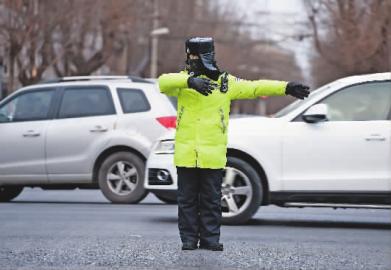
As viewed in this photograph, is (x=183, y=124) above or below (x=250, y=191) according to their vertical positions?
above

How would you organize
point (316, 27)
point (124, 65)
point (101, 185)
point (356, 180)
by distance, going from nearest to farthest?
point (356, 180)
point (101, 185)
point (316, 27)
point (124, 65)

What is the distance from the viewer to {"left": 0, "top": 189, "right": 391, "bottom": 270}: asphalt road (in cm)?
789

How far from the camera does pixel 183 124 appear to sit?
8.18 m

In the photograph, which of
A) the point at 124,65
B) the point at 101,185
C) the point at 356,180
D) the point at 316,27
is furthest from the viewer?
the point at 124,65

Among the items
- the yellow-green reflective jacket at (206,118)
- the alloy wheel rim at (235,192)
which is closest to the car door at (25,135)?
the alloy wheel rim at (235,192)

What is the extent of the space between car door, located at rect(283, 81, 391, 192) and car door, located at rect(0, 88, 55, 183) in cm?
488

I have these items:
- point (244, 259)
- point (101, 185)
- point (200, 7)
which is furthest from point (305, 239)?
point (200, 7)

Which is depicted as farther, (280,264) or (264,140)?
(264,140)

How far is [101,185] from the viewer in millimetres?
14438

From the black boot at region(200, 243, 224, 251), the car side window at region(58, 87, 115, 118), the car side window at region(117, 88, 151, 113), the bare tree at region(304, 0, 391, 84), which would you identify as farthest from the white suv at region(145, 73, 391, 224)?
the bare tree at region(304, 0, 391, 84)

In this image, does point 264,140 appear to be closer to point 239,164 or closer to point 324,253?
point 239,164

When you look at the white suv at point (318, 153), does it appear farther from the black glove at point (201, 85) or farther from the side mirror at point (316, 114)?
the black glove at point (201, 85)

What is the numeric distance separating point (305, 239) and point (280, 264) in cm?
187

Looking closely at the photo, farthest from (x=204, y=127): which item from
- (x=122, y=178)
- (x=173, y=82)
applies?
(x=122, y=178)
